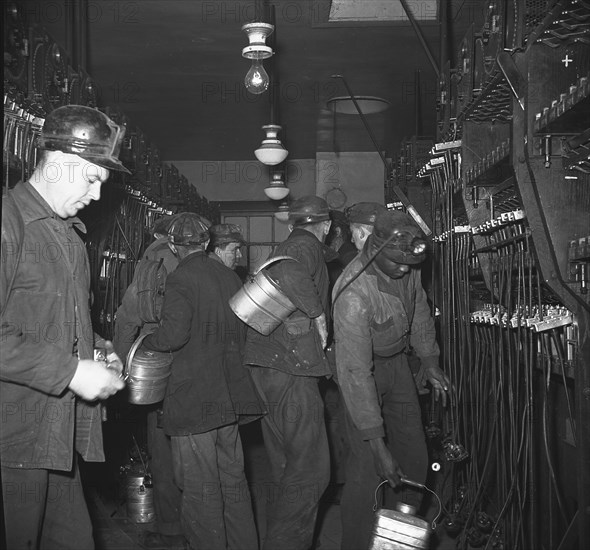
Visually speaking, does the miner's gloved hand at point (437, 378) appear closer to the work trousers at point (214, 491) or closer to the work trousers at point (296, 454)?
the work trousers at point (296, 454)

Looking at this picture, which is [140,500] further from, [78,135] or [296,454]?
[78,135]

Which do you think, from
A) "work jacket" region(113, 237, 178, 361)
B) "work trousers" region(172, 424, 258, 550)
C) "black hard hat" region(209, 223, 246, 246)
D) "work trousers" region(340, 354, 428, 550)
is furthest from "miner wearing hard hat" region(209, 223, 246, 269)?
"work trousers" region(340, 354, 428, 550)

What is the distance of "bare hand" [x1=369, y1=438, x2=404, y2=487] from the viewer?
389 centimetres

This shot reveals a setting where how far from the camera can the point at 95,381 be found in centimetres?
269

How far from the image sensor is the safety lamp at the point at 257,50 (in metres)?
5.46

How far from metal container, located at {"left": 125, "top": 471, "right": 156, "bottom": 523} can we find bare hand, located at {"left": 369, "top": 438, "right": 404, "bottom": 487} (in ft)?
7.14

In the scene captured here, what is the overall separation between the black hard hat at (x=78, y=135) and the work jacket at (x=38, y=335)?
0.20 m

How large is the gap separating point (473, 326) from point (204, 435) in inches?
75.7

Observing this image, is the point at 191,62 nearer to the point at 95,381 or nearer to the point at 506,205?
the point at 506,205

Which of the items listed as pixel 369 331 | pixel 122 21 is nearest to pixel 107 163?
pixel 369 331

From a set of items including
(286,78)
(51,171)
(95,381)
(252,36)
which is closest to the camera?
(95,381)

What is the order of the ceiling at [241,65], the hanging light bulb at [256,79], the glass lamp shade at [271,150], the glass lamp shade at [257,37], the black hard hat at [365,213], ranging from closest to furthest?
the black hard hat at [365,213] → the glass lamp shade at [257,37] → the hanging light bulb at [256,79] → the ceiling at [241,65] → the glass lamp shade at [271,150]

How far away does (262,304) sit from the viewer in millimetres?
4410

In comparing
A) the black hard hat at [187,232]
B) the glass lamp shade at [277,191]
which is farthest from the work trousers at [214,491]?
the glass lamp shade at [277,191]
